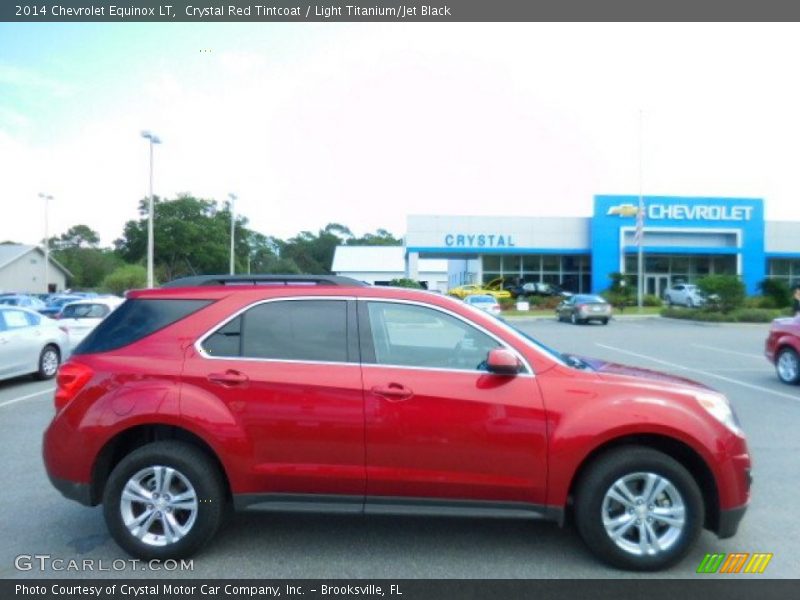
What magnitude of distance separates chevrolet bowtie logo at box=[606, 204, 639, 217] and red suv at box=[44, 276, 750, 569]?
4146 centimetres

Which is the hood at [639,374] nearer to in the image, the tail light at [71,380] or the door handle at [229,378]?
the door handle at [229,378]

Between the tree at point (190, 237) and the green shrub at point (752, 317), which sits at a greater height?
the tree at point (190, 237)

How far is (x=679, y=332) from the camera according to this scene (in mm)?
24156

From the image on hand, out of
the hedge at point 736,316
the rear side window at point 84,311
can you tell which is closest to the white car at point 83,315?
the rear side window at point 84,311

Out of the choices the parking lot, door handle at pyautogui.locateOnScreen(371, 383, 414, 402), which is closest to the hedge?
the parking lot

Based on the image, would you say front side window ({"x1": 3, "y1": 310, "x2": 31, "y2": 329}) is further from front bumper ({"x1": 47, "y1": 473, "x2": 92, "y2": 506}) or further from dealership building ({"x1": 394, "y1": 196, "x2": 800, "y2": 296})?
dealership building ({"x1": 394, "y1": 196, "x2": 800, "y2": 296})

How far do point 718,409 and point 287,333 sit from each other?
2.90 metres

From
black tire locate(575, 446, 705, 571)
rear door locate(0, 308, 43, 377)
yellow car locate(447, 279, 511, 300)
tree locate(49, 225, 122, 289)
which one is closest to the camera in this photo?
black tire locate(575, 446, 705, 571)

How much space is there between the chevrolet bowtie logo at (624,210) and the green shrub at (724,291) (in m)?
12.7

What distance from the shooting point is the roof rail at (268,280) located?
4.36m

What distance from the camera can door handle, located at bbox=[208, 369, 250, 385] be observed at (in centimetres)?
393

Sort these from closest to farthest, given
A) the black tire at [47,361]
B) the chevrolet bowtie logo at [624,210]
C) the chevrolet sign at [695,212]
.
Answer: the black tire at [47,361], the chevrolet bowtie logo at [624,210], the chevrolet sign at [695,212]
